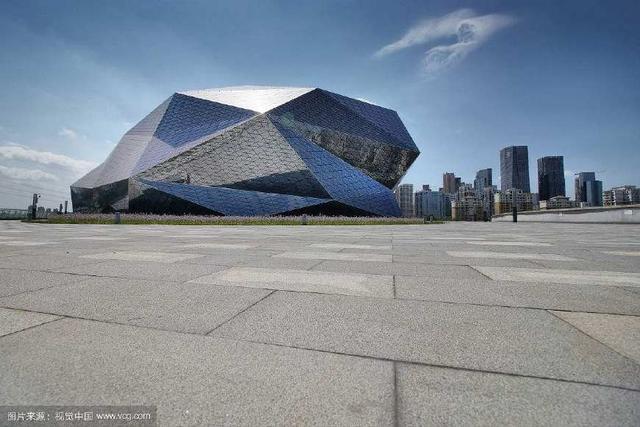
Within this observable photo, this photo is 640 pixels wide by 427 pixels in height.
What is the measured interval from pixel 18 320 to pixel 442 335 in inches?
126

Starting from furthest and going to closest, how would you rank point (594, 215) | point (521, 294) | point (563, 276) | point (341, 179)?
point (341, 179) → point (594, 215) → point (563, 276) → point (521, 294)

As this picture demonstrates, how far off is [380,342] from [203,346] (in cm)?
113

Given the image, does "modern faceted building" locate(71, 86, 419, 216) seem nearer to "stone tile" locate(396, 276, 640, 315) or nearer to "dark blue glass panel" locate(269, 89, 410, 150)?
"dark blue glass panel" locate(269, 89, 410, 150)

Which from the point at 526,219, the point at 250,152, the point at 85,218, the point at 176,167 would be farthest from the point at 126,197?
the point at 526,219

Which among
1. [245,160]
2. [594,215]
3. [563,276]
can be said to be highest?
[245,160]

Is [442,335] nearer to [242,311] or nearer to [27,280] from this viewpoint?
[242,311]

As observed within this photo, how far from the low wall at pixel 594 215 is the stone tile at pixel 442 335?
43.8 m

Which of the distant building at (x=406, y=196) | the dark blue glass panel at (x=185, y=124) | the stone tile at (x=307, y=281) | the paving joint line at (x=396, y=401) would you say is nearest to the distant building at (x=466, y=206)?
the distant building at (x=406, y=196)

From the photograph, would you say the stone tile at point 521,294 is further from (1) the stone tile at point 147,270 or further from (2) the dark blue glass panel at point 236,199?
(2) the dark blue glass panel at point 236,199

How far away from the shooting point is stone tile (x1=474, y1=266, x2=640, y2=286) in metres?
4.18

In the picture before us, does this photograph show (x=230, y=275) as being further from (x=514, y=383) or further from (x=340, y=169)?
(x=340, y=169)

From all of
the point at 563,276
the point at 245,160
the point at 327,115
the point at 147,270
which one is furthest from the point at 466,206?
the point at 147,270

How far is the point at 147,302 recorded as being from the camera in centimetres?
308

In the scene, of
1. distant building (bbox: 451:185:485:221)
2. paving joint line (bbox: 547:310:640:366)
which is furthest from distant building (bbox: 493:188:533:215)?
paving joint line (bbox: 547:310:640:366)
